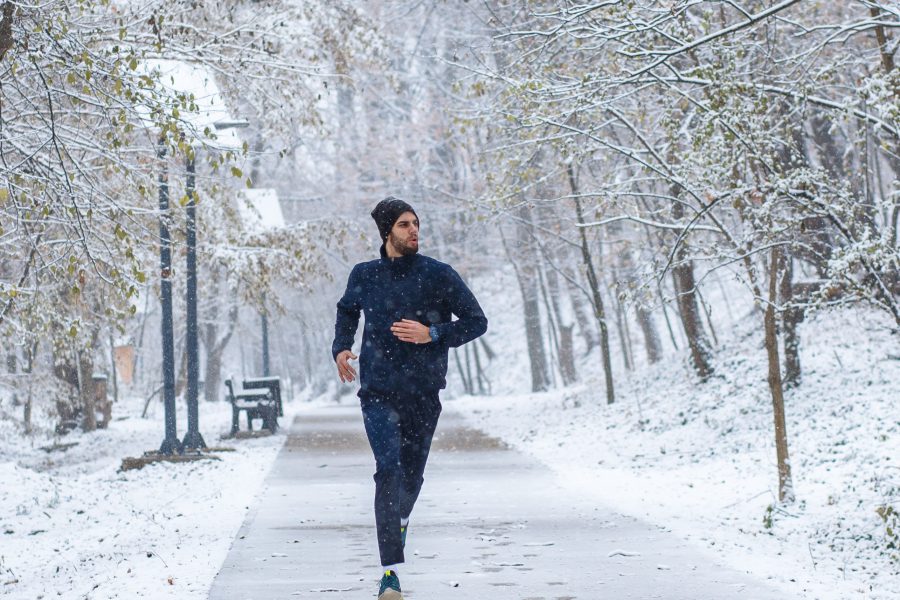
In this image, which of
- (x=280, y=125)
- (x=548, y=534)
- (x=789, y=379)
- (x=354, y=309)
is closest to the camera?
(x=354, y=309)

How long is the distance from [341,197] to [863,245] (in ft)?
128

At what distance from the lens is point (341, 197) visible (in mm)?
46344

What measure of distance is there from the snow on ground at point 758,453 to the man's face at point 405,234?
286 cm

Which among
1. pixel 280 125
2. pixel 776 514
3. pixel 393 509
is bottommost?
pixel 776 514

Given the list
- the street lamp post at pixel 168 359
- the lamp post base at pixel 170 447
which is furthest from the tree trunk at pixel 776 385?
the lamp post base at pixel 170 447

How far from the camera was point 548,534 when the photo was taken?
8656 mm

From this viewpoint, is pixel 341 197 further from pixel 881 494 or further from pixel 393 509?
pixel 393 509

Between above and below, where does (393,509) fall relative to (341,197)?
below

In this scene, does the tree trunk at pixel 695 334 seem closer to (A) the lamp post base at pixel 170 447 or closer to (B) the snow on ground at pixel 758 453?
(B) the snow on ground at pixel 758 453

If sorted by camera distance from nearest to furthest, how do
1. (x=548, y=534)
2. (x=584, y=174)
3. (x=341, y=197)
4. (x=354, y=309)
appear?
(x=354, y=309) → (x=548, y=534) → (x=584, y=174) → (x=341, y=197)

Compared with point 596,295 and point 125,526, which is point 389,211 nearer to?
point 125,526

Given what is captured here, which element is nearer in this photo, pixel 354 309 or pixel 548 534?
pixel 354 309

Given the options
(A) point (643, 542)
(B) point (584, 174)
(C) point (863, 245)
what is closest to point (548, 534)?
(A) point (643, 542)

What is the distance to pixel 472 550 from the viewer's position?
7.96 metres
